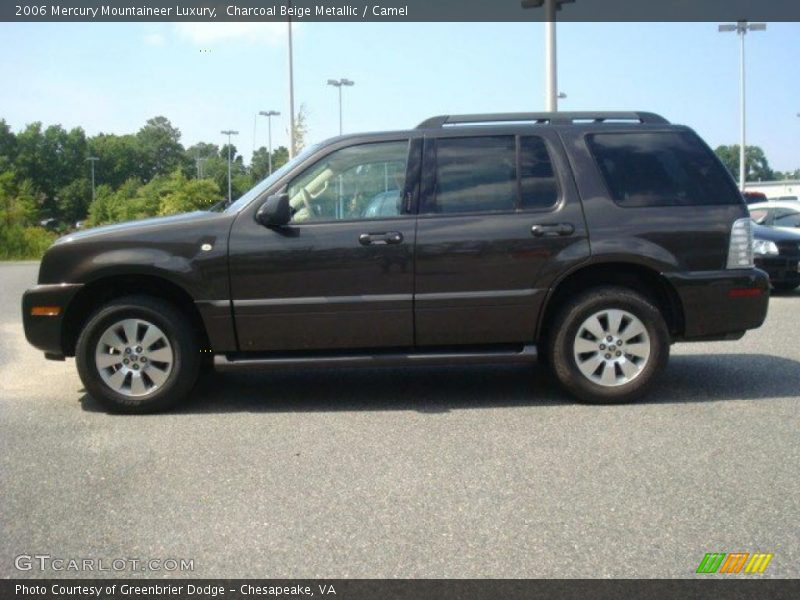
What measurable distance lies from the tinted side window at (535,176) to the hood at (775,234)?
8345 mm

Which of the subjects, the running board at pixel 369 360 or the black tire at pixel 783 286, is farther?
the black tire at pixel 783 286

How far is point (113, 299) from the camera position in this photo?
634 cm

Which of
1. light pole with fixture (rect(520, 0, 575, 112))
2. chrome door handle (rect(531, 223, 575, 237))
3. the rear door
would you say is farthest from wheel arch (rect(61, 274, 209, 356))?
light pole with fixture (rect(520, 0, 575, 112))

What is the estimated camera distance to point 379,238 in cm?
618

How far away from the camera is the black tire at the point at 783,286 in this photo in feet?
45.5

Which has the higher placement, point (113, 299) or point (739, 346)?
point (113, 299)

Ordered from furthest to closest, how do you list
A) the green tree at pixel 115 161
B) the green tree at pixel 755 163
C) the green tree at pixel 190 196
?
the green tree at pixel 755 163 < the green tree at pixel 115 161 < the green tree at pixel 190 196

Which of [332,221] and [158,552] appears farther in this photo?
[332,221]

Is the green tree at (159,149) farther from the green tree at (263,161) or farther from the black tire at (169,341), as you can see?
the black tire at (169,341)

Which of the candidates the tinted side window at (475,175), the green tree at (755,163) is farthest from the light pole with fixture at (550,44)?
the green tree at (755,163)

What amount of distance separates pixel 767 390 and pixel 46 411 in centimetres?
527
